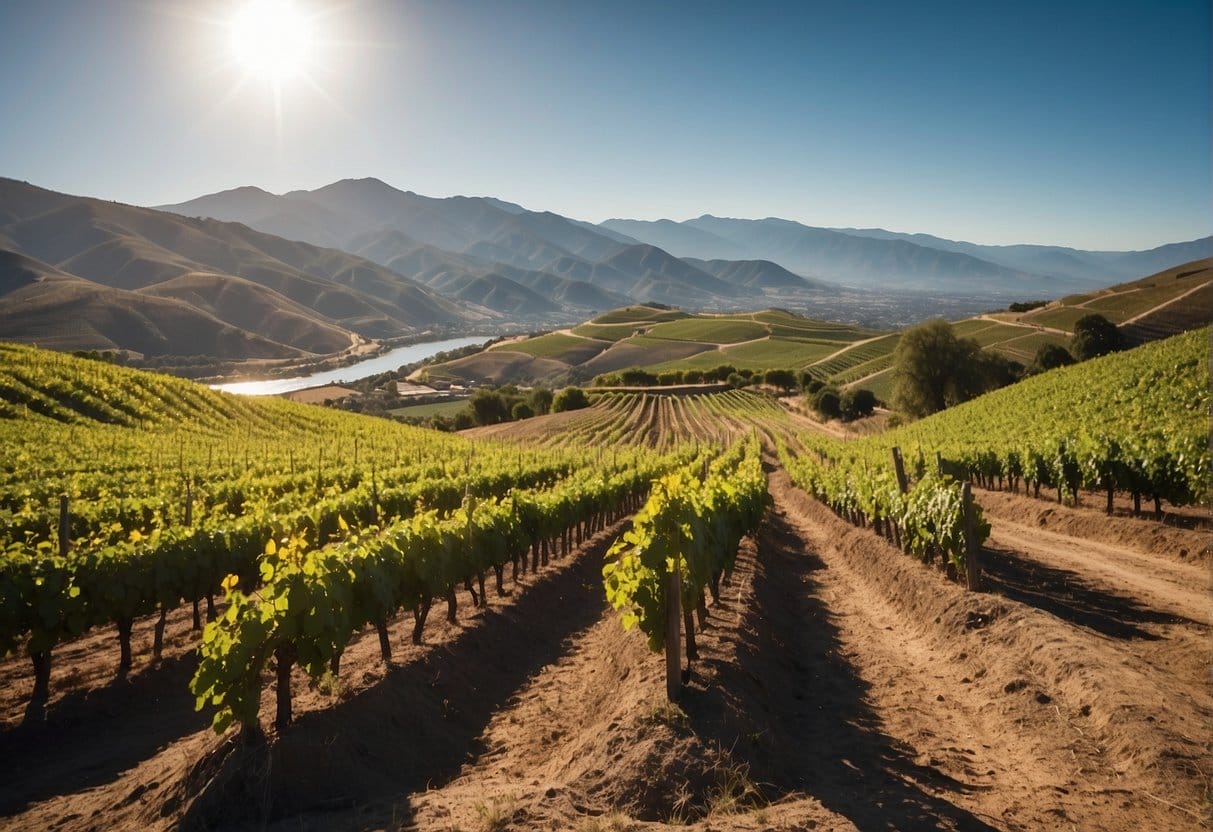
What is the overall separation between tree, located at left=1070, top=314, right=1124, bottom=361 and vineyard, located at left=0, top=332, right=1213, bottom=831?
185 ft

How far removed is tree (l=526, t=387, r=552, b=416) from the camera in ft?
309

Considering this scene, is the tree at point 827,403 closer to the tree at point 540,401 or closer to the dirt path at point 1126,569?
the tree at point 540,401

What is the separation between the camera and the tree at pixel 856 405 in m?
78.8

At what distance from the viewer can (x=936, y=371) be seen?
64188 mm

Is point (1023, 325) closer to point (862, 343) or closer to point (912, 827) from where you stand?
point (862, 343)

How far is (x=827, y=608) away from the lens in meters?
14.5

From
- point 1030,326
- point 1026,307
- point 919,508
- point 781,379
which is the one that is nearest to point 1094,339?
point 1030,326

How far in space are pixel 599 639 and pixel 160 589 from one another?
24.7 feet

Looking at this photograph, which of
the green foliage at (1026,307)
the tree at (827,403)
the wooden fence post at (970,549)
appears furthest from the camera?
the green foliage at (1026,307)

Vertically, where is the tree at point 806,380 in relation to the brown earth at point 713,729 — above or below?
above

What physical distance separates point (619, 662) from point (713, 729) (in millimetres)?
3471

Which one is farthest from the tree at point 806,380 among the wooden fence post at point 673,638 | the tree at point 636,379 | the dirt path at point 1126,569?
the wooden fence post at point 673,638

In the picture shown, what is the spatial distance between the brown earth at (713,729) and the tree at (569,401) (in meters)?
74.7

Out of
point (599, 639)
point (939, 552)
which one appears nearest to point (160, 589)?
point (599, 639)
